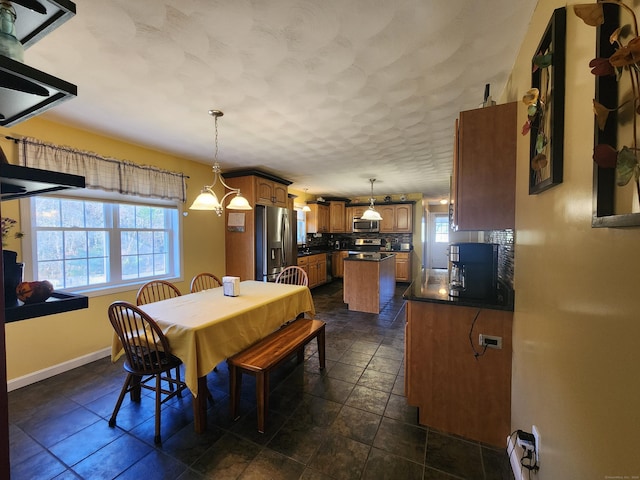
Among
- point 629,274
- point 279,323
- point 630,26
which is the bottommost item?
point 279,323

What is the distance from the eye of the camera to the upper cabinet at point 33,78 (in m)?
0.61

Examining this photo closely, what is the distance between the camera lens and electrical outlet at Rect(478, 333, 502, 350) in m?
1.67

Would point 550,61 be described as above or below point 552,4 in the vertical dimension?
below

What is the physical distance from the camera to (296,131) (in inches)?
110

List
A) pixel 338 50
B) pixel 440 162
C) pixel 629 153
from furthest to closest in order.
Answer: pixel 440 162 → pixel 338 50 → pixel 629 153

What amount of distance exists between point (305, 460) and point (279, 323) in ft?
3.50

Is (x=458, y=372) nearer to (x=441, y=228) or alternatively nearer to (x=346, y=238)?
(x=346, y=238)

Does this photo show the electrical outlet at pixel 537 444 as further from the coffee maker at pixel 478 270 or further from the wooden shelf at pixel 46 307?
the wooden shelf at pixel 46 307

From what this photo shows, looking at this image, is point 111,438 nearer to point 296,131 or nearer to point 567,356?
point 567,356

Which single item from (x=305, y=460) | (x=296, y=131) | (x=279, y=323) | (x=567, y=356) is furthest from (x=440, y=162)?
(x=305, y=460)

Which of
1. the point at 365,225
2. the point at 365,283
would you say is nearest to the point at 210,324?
the point at 365,283

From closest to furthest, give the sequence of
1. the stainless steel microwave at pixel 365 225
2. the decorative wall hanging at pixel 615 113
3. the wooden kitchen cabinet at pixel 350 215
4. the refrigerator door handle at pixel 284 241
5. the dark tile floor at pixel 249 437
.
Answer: the decorative wall hanging at pixel 615 113 < the dark tile floor at pixel 249 437 < the refrigerator door handle at pixel 284 241 < the stainless steel microwave at pixel 365 225 < the wooden kitchen cabinet at pixel 350 215

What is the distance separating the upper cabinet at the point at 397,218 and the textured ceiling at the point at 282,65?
3.93 m


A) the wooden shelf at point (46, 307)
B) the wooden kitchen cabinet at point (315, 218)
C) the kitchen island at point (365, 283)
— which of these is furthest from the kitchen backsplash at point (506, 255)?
the wooden kitchen cabinet at point (315, 218)
